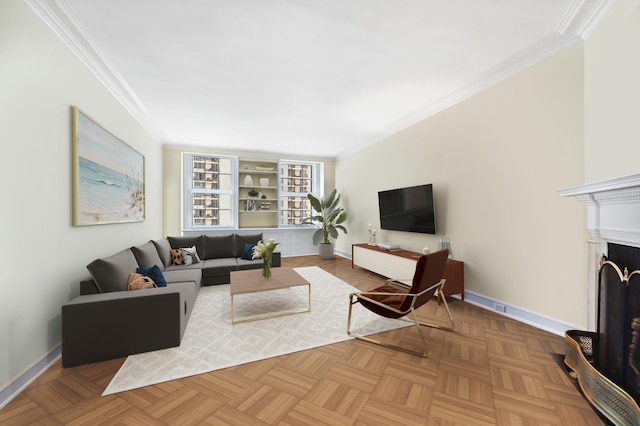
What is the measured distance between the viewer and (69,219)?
2336mm

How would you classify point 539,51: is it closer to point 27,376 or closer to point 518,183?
point 518,183

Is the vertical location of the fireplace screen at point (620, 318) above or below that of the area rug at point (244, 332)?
above

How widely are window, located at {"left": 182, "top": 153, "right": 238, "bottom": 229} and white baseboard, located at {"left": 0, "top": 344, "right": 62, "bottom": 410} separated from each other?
448cm

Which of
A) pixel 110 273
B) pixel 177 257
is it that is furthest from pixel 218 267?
pixel 110 273

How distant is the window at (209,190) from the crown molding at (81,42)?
2843mm

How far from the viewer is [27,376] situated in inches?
70.8

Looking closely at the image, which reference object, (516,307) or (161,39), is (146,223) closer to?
(161,39)

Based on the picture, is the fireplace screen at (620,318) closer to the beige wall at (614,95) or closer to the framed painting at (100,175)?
the beige wall at (614,95)

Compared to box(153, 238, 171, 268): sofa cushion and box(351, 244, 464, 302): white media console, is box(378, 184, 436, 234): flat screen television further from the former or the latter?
box(153, 238, 171, 268): sofa cushion

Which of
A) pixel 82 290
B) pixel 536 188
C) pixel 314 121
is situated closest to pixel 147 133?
pixel 314 121

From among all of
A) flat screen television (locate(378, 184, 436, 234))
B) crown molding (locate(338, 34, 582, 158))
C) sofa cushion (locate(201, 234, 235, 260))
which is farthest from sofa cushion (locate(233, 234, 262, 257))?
crown molding (locate(338, 34, 582, 158))

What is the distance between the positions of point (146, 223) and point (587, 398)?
5877 millimetres

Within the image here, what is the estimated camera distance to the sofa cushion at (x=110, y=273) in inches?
90.3

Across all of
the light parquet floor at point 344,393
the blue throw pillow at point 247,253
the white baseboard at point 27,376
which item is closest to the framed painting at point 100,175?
the white baseboard at point 27,376
